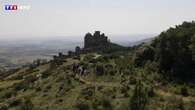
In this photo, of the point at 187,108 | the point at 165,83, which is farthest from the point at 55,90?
the point at 187,108

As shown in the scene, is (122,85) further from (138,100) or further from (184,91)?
(138,100)

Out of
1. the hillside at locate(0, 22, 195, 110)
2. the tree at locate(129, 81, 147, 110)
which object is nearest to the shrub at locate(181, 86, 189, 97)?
the hillside at locate(0, 22, 195, 110)

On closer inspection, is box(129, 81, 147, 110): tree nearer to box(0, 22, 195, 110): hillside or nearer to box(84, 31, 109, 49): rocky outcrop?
box(0, 22, 195, 110): hillside

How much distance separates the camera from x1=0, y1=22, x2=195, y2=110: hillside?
189 feet

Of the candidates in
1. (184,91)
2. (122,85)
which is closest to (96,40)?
(122,85)

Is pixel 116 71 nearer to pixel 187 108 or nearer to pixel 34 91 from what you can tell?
pixel 34 91

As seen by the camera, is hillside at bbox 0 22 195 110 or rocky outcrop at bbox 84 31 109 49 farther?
rocky outcrop at bbox 84 31 109 49

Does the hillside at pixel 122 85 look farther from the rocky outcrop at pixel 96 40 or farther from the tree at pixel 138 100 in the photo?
the rocky outcrop at pixel 96 40

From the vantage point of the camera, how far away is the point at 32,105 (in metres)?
63.9

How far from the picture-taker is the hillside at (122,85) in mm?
57500

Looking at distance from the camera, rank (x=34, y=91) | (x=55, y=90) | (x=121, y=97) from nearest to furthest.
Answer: (x=121, y=97), (x=55, y=90), (x=34, y=91)

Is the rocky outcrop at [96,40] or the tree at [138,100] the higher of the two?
the rocky outcrop at [96,40]

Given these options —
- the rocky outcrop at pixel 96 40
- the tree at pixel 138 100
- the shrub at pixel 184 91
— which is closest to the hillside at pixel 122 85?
the tree at pixel 138 100

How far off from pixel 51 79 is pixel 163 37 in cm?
2907
